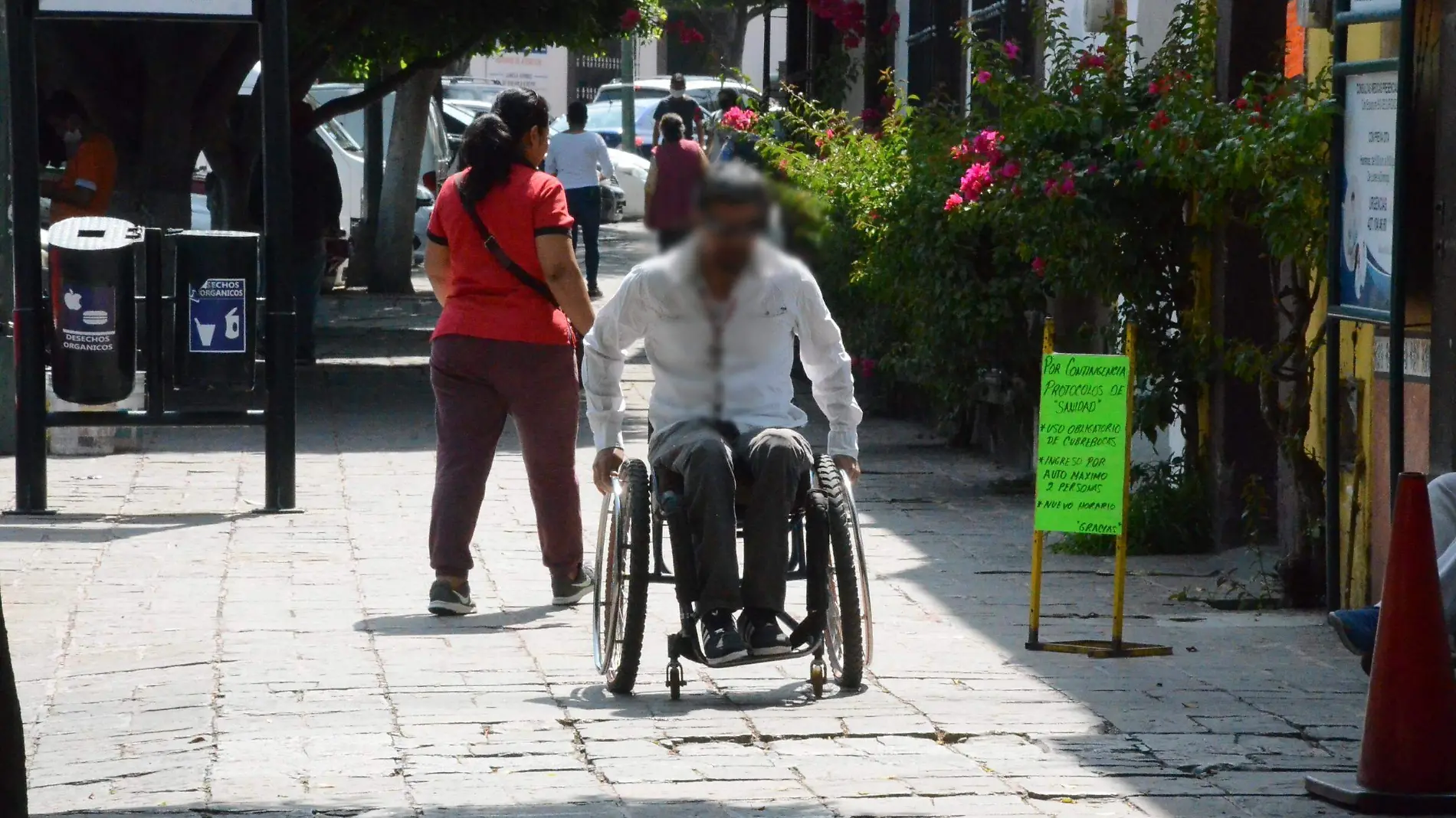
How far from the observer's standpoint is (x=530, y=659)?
650cm

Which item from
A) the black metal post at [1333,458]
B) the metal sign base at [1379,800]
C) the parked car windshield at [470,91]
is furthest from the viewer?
the parked car windshield at [470,91]

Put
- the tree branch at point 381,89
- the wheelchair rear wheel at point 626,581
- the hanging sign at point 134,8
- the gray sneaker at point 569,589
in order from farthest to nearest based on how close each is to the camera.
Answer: the tree branch at point 381,89, the hanging sign at point 134,8, the gray sneaker at point 569,589, the wheelchair rear wheel at point 626,581

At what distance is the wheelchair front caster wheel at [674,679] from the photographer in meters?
5.88

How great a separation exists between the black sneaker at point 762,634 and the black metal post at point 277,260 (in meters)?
4.31

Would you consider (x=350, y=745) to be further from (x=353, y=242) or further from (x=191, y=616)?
(x=353, y=242)

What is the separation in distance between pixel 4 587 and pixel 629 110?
3827 millimetres

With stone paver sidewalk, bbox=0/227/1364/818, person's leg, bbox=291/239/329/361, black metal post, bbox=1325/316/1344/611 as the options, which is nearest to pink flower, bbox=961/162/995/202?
stone paver sidewalk, bbox=0/227/1364/818

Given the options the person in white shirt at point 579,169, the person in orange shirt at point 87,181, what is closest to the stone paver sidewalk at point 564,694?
the person in white shirt at point 579,169

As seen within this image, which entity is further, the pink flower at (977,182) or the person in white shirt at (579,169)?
the pink flower at (977,182)

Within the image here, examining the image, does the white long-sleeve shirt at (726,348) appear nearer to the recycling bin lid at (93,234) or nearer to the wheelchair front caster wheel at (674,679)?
the wheelchair front caster wheel at (674,679)

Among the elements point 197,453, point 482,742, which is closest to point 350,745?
point 482,742

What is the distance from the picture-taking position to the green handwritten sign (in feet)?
21.5

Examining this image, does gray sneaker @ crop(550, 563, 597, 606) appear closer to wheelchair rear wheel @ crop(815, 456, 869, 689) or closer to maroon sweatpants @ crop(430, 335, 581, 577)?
maroon sweatpants @ crop(430, 335, 581, 577)

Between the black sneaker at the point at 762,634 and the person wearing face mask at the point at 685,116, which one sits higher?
the person wearing face mask at the point at 685,116
